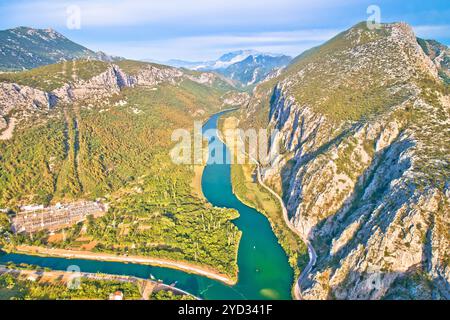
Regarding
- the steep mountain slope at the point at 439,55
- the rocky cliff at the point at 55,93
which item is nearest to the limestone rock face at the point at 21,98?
the rocky cliff at the point at 55,93

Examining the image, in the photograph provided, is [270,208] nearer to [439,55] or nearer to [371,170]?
[371,170]

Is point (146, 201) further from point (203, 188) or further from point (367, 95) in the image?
point (367, 95)

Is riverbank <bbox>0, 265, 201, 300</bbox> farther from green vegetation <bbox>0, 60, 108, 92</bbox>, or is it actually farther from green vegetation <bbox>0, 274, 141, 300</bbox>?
green vegetation <bbox>0, 60, 108, 92</bbox>

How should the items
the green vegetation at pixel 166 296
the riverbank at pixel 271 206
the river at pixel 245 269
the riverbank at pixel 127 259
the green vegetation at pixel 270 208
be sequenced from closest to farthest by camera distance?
the green vegetation at pixel 166 296 < the river at pixel 245 269 < the riverbank at pixel 127 259 < the riverbank at pixel 271 206 < the green vegetation at pixel 270 208

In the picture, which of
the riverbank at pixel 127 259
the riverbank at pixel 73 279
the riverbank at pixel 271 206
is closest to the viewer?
the riverbank at pixel 73 279

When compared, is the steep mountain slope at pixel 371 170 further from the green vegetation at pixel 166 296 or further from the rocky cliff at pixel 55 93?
the rocky cliff at pixel 55 93

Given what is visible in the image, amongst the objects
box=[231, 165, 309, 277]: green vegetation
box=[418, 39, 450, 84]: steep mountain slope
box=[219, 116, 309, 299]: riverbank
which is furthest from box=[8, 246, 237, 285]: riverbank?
box=[418, 39, 450, 84]: steep mountain slope

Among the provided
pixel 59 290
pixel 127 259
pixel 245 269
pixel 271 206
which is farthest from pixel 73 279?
pixel 271 206
